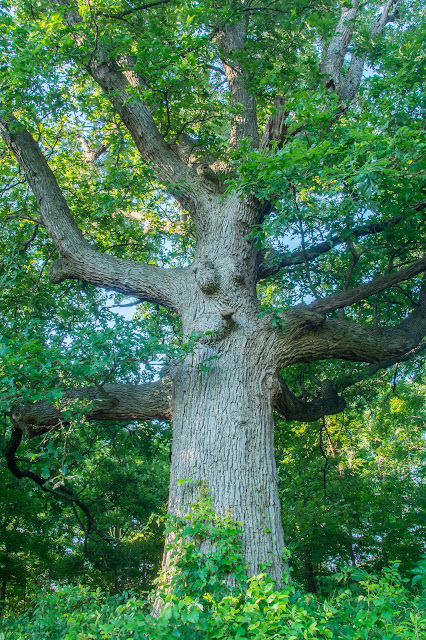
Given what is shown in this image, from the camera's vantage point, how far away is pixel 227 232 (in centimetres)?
629

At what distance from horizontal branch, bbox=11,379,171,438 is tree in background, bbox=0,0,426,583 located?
0.08 ft

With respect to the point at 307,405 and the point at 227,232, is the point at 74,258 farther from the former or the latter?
the point at 307,405

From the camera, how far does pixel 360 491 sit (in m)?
9.77

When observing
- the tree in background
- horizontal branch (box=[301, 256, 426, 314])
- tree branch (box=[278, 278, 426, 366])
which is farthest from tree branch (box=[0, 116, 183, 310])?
horizontal branch (box=[301, 256, 426, 314])

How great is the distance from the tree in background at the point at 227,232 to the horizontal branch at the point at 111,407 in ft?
0.08

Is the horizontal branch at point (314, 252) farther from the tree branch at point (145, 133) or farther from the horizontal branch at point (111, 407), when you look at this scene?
the horizontal branch at point (111, 407)

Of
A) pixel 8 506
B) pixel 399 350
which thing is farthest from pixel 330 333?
pixel 8 506

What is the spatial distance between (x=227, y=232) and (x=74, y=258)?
2135 mm

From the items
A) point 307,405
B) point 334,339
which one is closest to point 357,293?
point 334,339

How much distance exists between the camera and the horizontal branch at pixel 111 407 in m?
5.54

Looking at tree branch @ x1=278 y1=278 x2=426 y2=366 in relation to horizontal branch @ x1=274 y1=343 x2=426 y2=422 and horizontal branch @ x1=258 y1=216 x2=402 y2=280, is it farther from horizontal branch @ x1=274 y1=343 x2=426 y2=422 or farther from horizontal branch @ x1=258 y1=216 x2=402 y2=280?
horizontal branch @ x1=258 y1=216 x2=402 y2=280

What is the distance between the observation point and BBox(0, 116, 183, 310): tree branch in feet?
20.2

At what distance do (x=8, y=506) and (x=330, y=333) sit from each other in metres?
6.82

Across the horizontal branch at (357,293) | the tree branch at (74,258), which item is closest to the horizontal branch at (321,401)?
the horizontal branch at (357,293)
